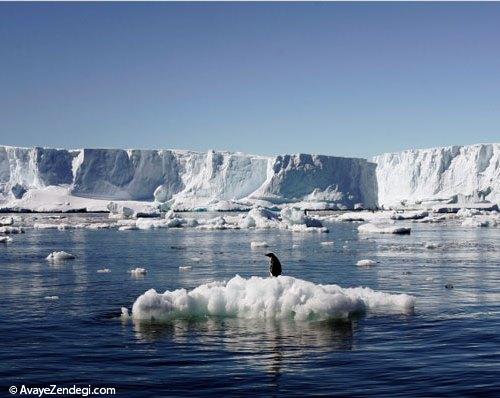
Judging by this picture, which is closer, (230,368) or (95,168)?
(230,368)

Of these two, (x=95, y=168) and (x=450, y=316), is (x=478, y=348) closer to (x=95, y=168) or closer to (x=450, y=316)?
(x=450, y=316)

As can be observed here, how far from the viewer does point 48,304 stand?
19141 millimetres

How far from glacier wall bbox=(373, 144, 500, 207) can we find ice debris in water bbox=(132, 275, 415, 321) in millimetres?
130375

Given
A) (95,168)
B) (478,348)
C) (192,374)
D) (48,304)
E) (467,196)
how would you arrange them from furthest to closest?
(95,168)
(467,196)
(48,304)
(478,348)
(192,374)

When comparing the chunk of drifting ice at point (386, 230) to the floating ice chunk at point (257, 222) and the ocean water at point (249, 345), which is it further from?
the ocean water at point (249, 345)

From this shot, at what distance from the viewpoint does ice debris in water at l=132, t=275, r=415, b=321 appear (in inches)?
640

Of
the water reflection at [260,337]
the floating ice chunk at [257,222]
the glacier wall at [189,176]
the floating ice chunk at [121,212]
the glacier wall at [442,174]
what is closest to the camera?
the water reflection at [260,337]

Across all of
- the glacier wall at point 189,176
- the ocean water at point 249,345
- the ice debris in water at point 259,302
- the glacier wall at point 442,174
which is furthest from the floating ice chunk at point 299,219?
the glacier wall at point 442,174

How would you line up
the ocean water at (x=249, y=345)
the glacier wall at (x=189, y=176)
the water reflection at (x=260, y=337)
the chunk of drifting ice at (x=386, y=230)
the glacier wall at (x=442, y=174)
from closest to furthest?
the ocean water at (x=249, y=345) → the water reflection at (x=260, y=337) → the chunk of drifting ice at (x=386, y=230) → the glacier wall at (x=189, y=176) → the glacier wall at (x=442, y=174)

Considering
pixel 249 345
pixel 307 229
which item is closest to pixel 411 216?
pixel 307 229

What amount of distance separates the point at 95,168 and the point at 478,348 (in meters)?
152

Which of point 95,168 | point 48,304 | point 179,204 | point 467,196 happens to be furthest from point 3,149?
point 48,304

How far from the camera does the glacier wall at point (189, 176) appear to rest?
5566 inches

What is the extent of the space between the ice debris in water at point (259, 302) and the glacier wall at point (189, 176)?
121 metres
